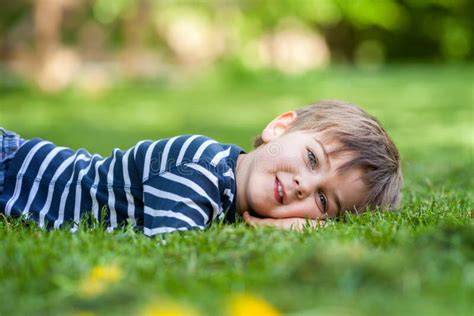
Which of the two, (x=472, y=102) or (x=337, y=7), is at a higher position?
A: (x=337, y=7)

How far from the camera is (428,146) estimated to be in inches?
247

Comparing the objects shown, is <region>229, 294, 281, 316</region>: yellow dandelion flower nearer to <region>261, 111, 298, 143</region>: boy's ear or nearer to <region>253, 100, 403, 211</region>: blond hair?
<region>253, 100, 403, 211</region>: blond hair

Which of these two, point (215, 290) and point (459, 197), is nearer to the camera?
point (215, 290)

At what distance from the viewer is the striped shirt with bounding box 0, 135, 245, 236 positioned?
2.69 m

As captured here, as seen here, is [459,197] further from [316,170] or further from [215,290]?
[215,290]

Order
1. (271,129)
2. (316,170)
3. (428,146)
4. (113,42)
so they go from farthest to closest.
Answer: (113,42), (428,146), (271,129), (316,170)

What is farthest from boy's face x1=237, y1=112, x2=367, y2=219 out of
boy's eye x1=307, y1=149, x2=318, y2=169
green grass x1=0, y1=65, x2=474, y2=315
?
green grass x1=0, y1=65, x2=474, y2=315

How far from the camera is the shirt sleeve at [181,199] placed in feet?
8.52

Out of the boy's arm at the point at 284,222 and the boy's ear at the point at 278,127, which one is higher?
the boy's ear at the point at 278,127

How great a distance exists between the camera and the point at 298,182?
2.80m

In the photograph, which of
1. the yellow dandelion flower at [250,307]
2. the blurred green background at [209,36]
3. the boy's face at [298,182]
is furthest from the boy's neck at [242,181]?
the blurred green background at [209,36]

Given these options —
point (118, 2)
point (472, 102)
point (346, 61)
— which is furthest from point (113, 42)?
point (346, 61)

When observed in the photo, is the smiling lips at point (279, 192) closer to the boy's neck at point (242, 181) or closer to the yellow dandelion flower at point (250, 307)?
the boy's neck at point (242, 181)

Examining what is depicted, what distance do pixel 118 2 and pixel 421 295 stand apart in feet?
42.4
